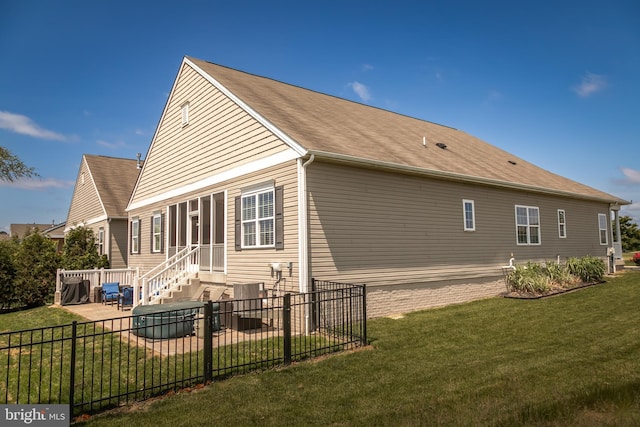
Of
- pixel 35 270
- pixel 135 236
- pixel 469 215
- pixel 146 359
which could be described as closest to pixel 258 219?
pixel 146 359

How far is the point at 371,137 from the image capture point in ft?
42.2

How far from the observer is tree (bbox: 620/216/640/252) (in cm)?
4125

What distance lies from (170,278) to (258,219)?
423 cm

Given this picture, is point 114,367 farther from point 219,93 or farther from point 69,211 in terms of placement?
point 69,211

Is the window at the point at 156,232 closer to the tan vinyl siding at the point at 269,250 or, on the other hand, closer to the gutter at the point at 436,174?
the tan vinyl siding at the point at 269,250

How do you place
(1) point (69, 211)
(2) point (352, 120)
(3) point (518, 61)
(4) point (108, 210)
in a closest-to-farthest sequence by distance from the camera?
1. (2) point (352, 120)
2. (3) point (518, 61)
3. (4) point (108, 210)
4. (1) point (69, 211)

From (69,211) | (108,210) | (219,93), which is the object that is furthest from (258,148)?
(69,211)

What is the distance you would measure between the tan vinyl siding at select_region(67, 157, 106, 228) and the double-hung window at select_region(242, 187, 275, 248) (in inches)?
570

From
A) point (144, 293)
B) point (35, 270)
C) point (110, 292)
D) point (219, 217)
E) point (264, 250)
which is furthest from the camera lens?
point (35, 270)

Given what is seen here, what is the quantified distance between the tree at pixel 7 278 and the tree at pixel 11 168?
2.72 meters

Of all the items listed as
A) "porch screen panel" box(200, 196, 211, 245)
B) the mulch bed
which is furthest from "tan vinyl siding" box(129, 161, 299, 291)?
the mulch bed

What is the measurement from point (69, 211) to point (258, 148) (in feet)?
80.8

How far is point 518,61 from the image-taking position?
16.3 m

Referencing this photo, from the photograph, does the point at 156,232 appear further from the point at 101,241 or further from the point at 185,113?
the point at 101,241
